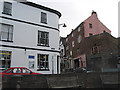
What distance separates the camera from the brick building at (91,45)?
27620 mm

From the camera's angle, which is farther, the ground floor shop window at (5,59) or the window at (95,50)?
the window at (95,50)

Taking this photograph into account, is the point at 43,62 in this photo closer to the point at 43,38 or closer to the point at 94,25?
the point at 43,38

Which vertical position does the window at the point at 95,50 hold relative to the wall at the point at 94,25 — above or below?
below

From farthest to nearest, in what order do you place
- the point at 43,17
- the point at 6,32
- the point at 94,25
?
the point at 94,25, the point at 43,17, the point at 6,32

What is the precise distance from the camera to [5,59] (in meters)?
14.2

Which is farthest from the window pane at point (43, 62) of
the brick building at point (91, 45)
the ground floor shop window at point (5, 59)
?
the brick building at point (91, 45)

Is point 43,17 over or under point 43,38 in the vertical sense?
over

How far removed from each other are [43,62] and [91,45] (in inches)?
666

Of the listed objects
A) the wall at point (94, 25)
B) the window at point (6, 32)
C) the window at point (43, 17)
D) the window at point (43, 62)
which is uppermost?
the wall at point (94, 25)

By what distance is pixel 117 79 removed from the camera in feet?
29.7

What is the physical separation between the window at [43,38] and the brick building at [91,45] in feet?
47.3

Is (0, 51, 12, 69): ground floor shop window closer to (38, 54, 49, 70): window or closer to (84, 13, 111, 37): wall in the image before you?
(38, 54, 49, 70): window

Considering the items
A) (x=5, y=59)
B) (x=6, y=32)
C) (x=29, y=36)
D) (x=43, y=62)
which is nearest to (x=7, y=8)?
(x=6, y=32)

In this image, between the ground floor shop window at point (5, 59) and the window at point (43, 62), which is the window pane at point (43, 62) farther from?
the ground floor shop window at point (5, 59)
